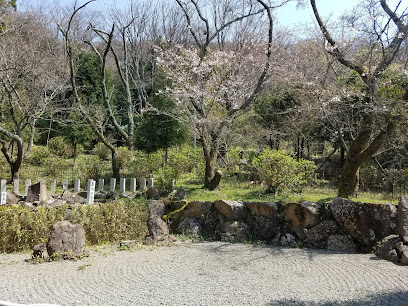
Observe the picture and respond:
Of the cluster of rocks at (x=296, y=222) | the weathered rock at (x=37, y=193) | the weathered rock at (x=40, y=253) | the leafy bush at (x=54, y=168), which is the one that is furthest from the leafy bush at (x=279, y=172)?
the leafy bush at (x=54, y=168)

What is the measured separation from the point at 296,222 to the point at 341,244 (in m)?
0.80

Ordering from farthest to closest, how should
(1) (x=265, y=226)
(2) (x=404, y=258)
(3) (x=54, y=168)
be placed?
(3) (x=54, y=168) < (1) (x=265, y=226) < (2) (x=404, y=258)

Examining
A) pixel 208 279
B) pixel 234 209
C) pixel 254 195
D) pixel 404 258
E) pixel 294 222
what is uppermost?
pixel 254 195

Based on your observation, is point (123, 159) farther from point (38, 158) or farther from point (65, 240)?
point (65, 240)

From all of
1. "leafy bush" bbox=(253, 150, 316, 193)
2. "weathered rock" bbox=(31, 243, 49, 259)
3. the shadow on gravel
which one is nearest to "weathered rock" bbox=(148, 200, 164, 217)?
"leafy bush" bbox=(253, 150, 316, 193)

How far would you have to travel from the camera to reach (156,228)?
6.50 metres

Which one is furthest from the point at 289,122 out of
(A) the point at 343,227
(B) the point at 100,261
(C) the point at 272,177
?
(B) the point at 100,261

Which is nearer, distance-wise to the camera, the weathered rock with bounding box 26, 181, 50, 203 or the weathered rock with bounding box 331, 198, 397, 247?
the weathered rock with bounding box 331, 198, 397, 247

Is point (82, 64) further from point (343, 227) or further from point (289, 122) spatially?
point (343, 227)

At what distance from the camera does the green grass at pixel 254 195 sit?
275 inches

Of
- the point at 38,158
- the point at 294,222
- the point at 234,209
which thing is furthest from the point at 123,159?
the point at 294,222

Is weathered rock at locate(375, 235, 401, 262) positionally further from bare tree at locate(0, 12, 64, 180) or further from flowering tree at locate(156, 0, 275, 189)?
bare tree at locate(0, 12, 64, 180)

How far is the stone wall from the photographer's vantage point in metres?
5.73

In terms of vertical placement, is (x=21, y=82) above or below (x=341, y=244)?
above
